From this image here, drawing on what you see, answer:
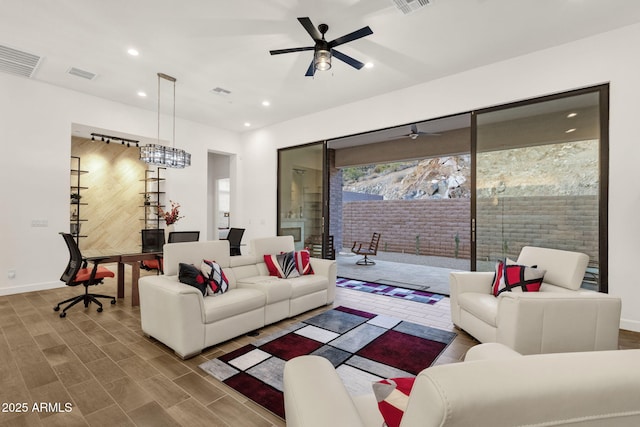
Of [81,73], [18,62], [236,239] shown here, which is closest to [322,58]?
[81,73]

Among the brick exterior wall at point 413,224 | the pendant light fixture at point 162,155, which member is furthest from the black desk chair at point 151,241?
the brick exterior wall at point 413,224

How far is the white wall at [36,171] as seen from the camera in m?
4.49

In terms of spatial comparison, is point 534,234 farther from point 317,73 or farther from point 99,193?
point 99,193

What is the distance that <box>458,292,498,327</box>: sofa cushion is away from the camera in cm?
260

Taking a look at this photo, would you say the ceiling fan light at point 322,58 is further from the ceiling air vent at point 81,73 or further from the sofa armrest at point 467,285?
the ceiling air vent at point 81,73

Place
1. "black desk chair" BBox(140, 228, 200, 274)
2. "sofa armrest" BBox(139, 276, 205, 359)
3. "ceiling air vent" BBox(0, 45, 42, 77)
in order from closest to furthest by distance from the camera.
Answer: "sofa armrest" BBox(139, 276, 205, 359) < "ceiling air vent" BBox(0, 45, 42, 77) < "black desk chair" BBox(140, 228, 200, 274)

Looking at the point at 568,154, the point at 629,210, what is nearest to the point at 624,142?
the point at 568,154

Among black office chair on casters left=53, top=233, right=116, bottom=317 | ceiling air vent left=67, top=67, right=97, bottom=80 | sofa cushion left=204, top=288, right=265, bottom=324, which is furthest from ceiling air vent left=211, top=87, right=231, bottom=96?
sofa cushion left=204, top=288, right=265, bottom=324

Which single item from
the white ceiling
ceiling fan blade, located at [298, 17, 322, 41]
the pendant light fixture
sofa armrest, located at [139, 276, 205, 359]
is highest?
the white ceiling

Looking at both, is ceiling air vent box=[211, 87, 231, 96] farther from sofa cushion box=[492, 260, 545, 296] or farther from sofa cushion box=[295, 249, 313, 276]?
sofa cushion box=[492, 260, 545, 296]

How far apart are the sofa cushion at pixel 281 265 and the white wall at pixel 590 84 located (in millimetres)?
2889

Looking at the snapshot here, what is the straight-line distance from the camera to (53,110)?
4875 mm

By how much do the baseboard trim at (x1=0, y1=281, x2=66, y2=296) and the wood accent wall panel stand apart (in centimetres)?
202

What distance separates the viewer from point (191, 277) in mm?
2854
